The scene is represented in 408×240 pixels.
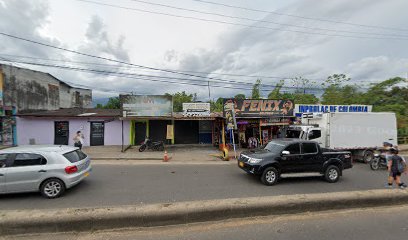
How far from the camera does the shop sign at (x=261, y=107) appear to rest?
1709 centimetres

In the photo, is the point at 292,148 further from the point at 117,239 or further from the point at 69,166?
the point at 69,166

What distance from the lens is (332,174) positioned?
8688 millimetres

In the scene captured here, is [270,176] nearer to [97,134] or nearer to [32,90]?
[97,134]

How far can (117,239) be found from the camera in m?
3.80

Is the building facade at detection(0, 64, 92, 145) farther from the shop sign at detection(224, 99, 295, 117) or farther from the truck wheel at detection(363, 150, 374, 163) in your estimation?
the truck wheel at detection(363, 150, 374, 163)

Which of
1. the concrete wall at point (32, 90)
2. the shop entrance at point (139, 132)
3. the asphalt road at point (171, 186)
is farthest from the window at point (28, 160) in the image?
the concrete wall at point (32, 90)

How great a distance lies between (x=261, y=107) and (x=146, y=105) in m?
8.99

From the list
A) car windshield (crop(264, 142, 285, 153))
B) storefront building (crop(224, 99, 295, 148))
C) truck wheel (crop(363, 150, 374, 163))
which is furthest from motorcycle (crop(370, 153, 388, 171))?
car windshield (crop(264, 142, 285, 153))

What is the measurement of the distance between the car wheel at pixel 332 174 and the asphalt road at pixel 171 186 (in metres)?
0.26

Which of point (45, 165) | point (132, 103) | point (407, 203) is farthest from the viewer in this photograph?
point (132, 103)

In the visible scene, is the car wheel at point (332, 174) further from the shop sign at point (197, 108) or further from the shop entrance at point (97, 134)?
the shop entrance at point (97, 134)

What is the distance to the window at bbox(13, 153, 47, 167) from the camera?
6344 millimetres

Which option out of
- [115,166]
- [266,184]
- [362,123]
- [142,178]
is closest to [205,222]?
[266,184]

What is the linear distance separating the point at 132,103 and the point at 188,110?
4294 mm
